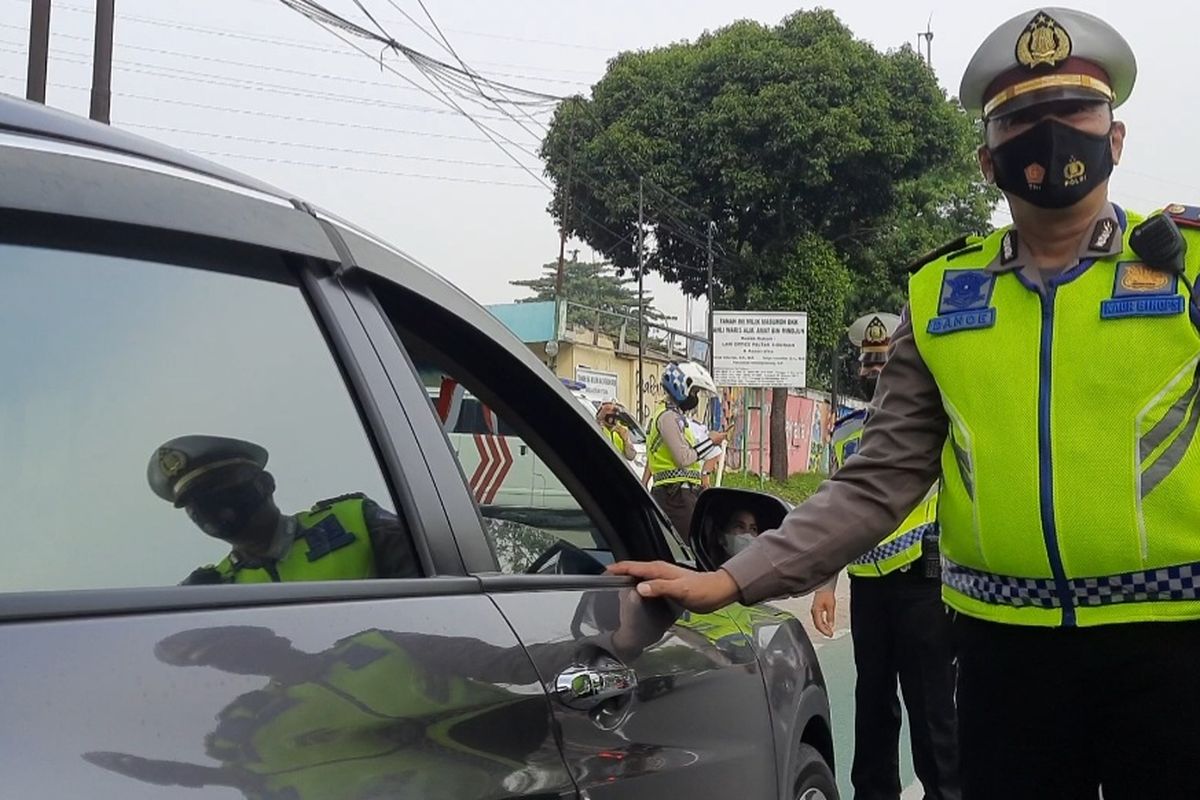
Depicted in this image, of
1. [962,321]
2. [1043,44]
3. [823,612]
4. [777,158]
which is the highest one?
[777,158]

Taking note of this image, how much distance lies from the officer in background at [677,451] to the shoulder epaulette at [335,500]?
6.43 metres

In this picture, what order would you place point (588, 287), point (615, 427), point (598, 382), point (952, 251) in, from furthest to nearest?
point (588, 287)
point (598, 382)
point (615, 427)
point (952, 251)

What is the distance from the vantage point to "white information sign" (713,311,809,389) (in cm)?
2573

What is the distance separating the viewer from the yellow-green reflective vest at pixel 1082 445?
1.89 metres

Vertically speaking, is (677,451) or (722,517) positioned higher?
(722,517)

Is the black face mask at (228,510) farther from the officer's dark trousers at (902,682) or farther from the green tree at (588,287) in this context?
the green tree at (588,287)

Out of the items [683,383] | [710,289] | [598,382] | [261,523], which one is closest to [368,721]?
[261,523]

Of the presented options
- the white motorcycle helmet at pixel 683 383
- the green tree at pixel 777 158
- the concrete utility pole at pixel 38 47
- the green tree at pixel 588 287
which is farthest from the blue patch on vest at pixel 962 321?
the green tree at pixel 588 287

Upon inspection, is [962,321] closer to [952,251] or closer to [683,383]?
[952,251]

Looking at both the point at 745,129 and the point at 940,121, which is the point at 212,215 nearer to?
the point at 745,129

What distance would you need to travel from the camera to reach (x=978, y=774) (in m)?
2.12

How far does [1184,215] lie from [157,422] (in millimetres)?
1554

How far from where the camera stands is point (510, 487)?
264 centimetres

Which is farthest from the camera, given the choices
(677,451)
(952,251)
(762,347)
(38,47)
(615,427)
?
(762,347)
